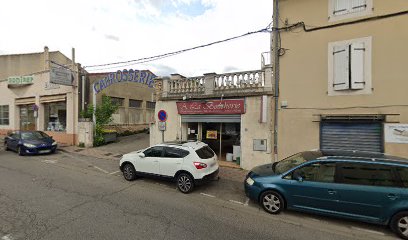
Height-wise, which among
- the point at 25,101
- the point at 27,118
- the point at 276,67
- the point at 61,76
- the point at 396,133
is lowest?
the point at 396,133

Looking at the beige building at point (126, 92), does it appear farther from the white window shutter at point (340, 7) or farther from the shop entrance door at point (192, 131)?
the white window shutter at point (340, 7)

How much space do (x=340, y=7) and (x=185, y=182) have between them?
327 inches

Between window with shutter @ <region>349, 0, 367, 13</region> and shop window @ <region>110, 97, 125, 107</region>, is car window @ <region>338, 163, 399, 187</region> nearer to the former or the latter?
window with shutter @ <region>349, 0, 367, 13</region>

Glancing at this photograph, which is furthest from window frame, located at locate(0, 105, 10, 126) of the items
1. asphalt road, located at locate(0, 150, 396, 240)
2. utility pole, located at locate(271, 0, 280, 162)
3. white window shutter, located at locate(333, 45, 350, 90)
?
white window shutter, located at locate(333, 45, 350, 90)

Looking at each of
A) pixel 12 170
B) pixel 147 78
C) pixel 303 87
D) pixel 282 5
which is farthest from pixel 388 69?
pixel 12 170

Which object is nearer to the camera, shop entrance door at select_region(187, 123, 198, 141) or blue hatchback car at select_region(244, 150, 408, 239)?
blue hatchback car at select_region(244, 150, 408, 239)

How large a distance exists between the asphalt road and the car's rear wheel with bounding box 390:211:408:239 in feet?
0.60

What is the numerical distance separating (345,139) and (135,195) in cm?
747

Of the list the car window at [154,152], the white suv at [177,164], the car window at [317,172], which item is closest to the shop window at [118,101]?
the white suv at [177,164]

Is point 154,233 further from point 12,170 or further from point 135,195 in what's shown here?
point 12,170

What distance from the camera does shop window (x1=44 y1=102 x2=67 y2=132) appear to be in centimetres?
1598

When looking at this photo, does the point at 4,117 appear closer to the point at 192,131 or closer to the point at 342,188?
the point at 192,131

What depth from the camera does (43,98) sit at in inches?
653

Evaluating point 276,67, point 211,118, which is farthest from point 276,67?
point 211,118
